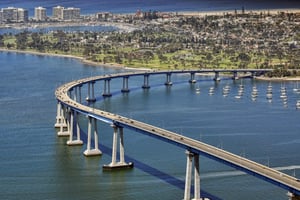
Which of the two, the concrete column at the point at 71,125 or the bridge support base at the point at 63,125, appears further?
the bridge support base at the point at 63,125

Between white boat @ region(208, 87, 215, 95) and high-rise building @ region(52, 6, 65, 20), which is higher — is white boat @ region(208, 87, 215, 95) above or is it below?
below

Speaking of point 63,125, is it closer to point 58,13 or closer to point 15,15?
point 15,15

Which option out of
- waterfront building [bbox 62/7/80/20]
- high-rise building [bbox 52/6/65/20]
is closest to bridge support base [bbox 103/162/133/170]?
waterfront building [bbox 62/7/80/20]

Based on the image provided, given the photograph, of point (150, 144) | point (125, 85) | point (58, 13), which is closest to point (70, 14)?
point (58, 13)

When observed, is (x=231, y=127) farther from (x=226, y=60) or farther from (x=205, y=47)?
(x=205, y=47)

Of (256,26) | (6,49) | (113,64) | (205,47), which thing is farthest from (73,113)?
(256,26)

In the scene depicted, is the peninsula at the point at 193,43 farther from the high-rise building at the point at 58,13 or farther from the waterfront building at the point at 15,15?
the waterfront building at the point at 15,15

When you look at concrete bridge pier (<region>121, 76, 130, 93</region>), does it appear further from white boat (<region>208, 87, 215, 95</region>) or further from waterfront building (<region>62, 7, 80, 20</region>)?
waterfront building (<region>62, 7, 80, 20</region>)

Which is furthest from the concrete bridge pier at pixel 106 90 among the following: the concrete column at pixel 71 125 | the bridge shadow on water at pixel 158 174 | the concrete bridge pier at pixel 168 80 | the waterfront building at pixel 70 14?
the waterfront building at pixel 70 14
